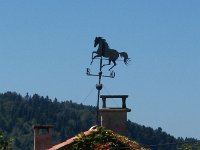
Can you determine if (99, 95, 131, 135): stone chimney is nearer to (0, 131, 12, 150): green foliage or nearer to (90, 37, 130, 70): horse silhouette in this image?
(90, 37, 130, 70): horse silhouette

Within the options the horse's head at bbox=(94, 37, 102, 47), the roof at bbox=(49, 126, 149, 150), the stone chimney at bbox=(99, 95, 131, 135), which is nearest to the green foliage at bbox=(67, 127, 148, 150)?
the roof at bbox=(49, 126, 149, 150)

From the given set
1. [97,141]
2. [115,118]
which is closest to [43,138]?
[115,118]

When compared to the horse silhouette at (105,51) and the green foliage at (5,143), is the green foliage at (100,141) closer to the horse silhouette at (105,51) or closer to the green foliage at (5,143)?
the horse silhouette at (105,51)

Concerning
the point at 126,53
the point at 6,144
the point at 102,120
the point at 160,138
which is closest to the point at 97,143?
the point at 102,120

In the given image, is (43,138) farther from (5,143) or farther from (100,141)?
(100,141)

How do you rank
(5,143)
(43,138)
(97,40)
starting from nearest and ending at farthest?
(97,40) < (43,138) < (5,143)

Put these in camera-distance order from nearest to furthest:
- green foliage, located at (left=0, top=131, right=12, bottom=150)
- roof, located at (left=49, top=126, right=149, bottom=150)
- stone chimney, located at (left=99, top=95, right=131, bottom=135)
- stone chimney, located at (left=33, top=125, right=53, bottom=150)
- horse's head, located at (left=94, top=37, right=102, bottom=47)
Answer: roof, located at (left=49, top=126, right=149, bottom=150)
stone chimney, located at (left=99, top=95, right=131, bottom=135)
horse's head, located at (left=94, top=37, right=102, bottom=47)
stone chimney, located at (left=33, top=125, right=53, bottom=150)
green foliage, located at (left=0, top=131, right=12, bottom=150)

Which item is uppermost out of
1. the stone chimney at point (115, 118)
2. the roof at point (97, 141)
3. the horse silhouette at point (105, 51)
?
the horse silhouette at point (105, 51)

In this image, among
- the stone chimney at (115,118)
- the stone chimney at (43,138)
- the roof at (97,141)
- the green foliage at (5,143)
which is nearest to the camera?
the roof at (97,141)

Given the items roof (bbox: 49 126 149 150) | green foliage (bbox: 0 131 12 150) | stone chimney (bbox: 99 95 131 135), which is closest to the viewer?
roof (bbox: 49 126 149 150)

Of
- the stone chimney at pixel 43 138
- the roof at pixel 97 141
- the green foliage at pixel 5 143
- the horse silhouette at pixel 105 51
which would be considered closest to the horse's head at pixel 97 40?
the horse silhouette at pixel 105 51

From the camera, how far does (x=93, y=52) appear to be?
26.1 meters

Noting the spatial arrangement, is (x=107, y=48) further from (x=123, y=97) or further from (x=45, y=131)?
(x=45, y=131)

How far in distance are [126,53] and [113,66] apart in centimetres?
162
